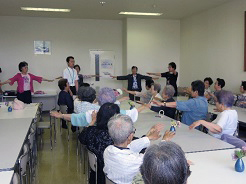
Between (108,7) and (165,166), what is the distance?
274 inches

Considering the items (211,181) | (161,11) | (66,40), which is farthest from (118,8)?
(211,181)

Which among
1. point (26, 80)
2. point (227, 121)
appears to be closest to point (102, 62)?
point (26, 80)

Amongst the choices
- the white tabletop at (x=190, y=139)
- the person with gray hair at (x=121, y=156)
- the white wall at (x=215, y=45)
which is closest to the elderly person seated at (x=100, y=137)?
the person with gray hair at (x=121, y=156)

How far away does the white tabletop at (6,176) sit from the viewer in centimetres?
194

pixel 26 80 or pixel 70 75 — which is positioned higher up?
pixel 70 75

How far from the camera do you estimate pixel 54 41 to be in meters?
9.23

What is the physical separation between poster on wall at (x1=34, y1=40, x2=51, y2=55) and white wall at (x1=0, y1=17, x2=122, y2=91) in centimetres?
13

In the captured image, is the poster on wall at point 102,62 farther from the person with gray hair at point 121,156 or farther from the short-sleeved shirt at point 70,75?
the person with gray hair at point 121,156

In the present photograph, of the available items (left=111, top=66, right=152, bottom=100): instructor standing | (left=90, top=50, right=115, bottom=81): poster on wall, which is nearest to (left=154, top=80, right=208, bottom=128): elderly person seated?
(left=111, top=66, right=152, bottom=100): instructor standing

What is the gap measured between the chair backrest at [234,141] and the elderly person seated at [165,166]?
5.83ft

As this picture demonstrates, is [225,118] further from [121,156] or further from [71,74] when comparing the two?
[71,74]

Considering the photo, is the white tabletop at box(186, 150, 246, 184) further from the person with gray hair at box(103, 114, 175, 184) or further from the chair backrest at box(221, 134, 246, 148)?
the person with gray hair at box(103, 114, 175, 184)

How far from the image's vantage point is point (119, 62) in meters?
9.90

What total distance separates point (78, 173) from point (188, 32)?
657 centimetres
